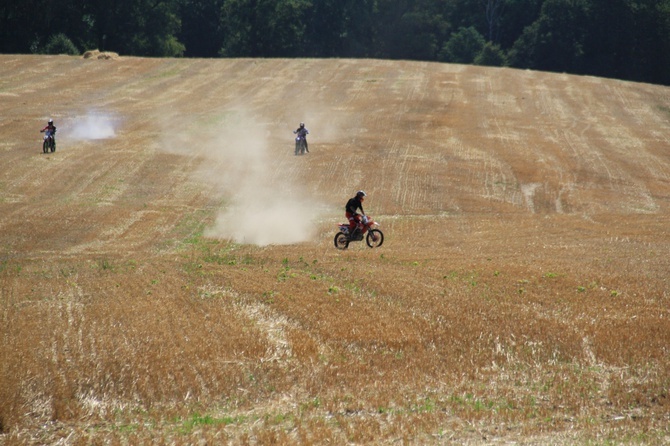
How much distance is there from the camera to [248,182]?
43.7 meters

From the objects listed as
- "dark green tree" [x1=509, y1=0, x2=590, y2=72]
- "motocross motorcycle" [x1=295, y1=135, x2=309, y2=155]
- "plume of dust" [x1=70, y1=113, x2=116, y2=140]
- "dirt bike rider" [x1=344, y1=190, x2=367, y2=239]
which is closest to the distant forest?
"dark green tree" [x1=509, y1=0, x2=590, y2=72]

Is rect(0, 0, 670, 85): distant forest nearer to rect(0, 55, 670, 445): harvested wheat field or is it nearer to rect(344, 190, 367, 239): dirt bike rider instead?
rect(0, 55, 670, 445): harvested wheat field

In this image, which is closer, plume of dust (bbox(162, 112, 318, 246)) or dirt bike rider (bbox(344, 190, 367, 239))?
dirt bike rider (bbox(344, 190, 367, 239))

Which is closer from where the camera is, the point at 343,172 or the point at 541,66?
the point at 343,172

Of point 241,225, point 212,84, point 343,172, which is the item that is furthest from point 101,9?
point 241,225

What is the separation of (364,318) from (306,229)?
52.1ft

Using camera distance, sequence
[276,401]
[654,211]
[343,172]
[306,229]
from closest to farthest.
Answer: [276,401] < [306,229] < [654,211] < [343,172]

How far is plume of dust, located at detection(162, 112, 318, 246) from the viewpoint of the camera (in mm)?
33594

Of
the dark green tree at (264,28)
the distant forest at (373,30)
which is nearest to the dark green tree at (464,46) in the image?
the distant forest at (373,30)

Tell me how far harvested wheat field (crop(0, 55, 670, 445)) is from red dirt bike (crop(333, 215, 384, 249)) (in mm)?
416

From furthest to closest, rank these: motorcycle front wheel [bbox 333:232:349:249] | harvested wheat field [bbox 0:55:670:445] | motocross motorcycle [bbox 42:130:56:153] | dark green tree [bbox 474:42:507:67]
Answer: dark green tree [bbox 474:42:507:67] < motocross motorcycle [bbox 42:130:56:153] < motorcycle front wheel [bbox 333:232:349:249] < harvested wheat field [bbox 0:55:670:445]

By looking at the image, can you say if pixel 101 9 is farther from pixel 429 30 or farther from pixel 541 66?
pixel 541 66

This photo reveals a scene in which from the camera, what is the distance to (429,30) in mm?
122312

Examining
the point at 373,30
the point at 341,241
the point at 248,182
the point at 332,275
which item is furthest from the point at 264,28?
the point at 332,275
